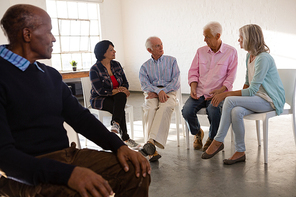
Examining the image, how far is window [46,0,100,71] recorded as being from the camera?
7548 millimetres

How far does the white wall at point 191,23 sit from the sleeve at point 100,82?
391 cm

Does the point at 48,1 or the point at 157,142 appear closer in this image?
the point at 157,142

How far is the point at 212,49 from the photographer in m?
3.33

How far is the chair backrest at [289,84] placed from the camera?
2914 millimetres

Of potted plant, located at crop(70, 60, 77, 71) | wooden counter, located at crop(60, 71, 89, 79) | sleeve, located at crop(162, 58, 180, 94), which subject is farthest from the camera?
potted plant, located at crop(70, 60, 77, 71)

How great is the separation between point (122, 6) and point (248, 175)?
7.15 metres

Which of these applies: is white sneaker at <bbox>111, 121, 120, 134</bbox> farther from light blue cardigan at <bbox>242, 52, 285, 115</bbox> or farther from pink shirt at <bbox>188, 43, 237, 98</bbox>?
light blue cardigan at <bbox>242, 52, 285, 115</bbox>

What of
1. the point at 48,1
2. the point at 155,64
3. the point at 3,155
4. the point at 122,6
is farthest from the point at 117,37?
the point at 3,155

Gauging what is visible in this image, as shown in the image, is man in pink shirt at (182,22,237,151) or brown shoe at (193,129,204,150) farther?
brown shoe at (193,129,204,150)

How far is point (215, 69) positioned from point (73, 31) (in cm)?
563

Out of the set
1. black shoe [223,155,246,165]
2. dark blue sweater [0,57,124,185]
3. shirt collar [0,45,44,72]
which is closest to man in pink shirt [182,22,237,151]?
black shoe [223,155,246,165]

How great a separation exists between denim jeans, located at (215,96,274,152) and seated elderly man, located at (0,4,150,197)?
5.60ft

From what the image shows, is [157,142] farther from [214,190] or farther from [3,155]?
[3,155]

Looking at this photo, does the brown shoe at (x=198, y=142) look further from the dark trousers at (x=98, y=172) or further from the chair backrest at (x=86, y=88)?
the dark trousers at (x=98, y=172)
